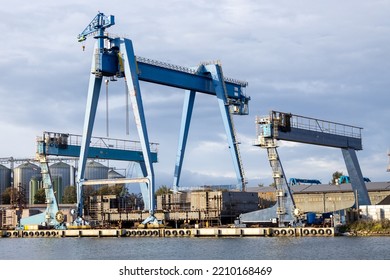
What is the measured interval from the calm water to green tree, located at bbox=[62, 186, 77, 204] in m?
41.8

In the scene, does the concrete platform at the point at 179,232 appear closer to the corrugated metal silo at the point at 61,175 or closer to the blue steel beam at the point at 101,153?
the blue steel beam at the point at 101,153

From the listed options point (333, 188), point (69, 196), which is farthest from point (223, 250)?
point (69, 196)

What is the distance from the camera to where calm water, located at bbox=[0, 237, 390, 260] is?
28234 mm

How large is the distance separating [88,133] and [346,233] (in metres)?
20.0

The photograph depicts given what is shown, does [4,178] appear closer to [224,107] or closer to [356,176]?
[224,107]

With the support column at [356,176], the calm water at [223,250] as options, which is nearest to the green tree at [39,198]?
the calm water at [223,250]

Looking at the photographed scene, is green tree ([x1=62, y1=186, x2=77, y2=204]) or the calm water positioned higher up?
green tree ([x1=62, y1=186, x2=77, y2=204])

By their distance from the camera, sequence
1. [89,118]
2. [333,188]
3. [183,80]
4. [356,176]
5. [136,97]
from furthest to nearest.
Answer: [333,188]
[183,80]
[89,118]
[356,176]
[136,97]

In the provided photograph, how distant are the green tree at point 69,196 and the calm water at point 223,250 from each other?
4177 cm

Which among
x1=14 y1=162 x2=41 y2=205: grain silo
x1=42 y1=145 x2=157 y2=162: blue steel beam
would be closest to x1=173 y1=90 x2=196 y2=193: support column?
x1=42 y1=145 x2=157 y2=162: blue steel beam

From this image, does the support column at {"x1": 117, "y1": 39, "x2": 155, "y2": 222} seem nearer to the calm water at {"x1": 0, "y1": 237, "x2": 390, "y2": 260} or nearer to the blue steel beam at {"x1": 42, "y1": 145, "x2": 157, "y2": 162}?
the calm water at {"x1": 0, "y1": 237, "x2": 390, "y2": 260}

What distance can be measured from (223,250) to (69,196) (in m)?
53.5

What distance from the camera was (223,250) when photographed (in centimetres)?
3164

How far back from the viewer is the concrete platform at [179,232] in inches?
1539
